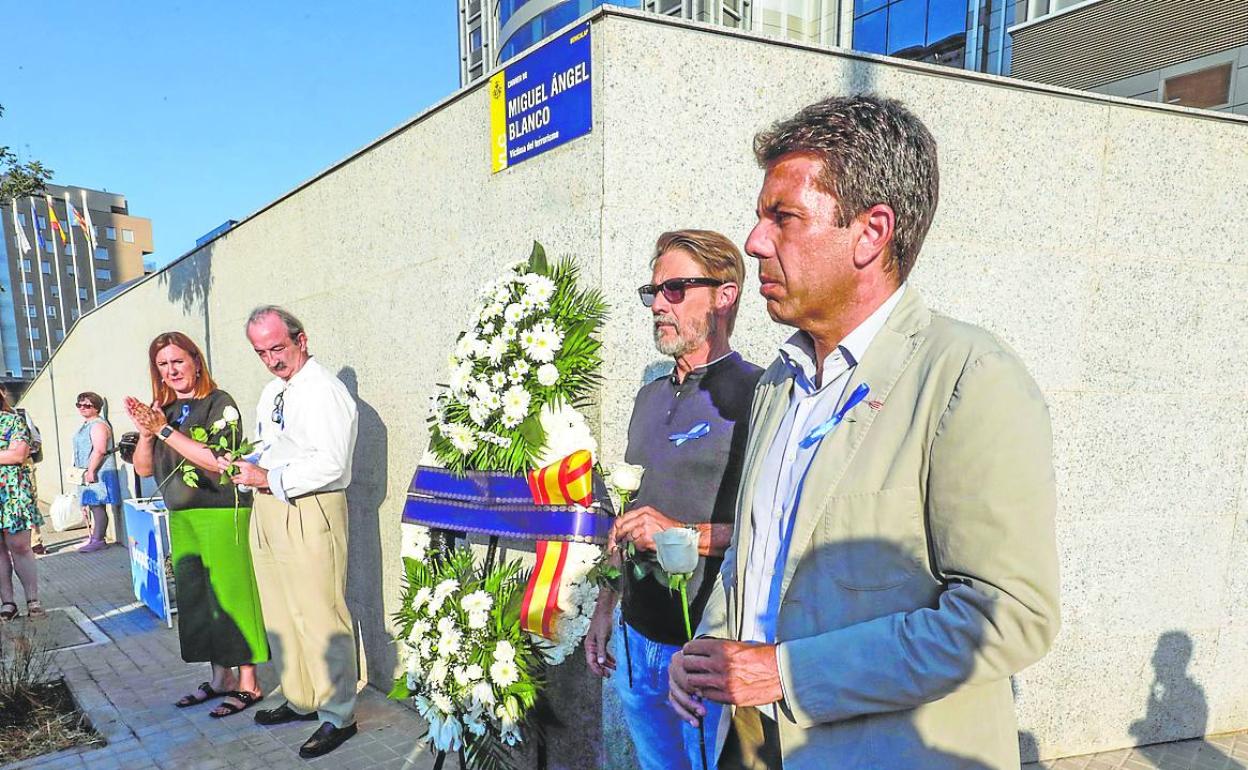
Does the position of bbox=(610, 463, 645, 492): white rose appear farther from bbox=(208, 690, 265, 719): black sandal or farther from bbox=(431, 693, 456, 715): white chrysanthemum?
bbox=(208, 690, 265, 719): black sandal

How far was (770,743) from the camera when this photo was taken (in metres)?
1.47

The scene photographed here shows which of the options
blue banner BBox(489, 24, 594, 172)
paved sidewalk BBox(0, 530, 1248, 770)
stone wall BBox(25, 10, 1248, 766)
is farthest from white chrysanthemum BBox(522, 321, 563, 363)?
paved sidewalk BBox(0, 530, 1248, 770)

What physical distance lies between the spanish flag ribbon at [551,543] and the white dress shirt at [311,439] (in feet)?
4.85

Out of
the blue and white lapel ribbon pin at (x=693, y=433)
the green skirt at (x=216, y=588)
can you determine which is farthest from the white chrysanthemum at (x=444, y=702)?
A: the green skirt at (x=216, y=588)

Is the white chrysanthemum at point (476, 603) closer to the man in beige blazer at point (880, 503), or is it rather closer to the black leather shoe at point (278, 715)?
the man in beige blazer at point (880, 503)

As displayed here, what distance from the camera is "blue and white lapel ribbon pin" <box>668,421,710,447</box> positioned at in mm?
2130

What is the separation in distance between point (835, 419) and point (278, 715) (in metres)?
3.98

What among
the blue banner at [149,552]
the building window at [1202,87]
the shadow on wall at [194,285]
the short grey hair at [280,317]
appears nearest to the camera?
the short grey hair at [280,317]

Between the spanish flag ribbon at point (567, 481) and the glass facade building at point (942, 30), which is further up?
the glass facade building at point (942, 30)

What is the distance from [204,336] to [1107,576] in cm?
749

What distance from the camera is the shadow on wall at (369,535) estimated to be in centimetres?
419

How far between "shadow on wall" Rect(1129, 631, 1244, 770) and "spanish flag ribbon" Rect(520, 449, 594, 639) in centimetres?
331

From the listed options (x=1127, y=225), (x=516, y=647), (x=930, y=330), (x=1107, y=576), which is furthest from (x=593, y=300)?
(x=1107, y=576)

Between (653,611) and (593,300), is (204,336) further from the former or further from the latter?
(653,611)
